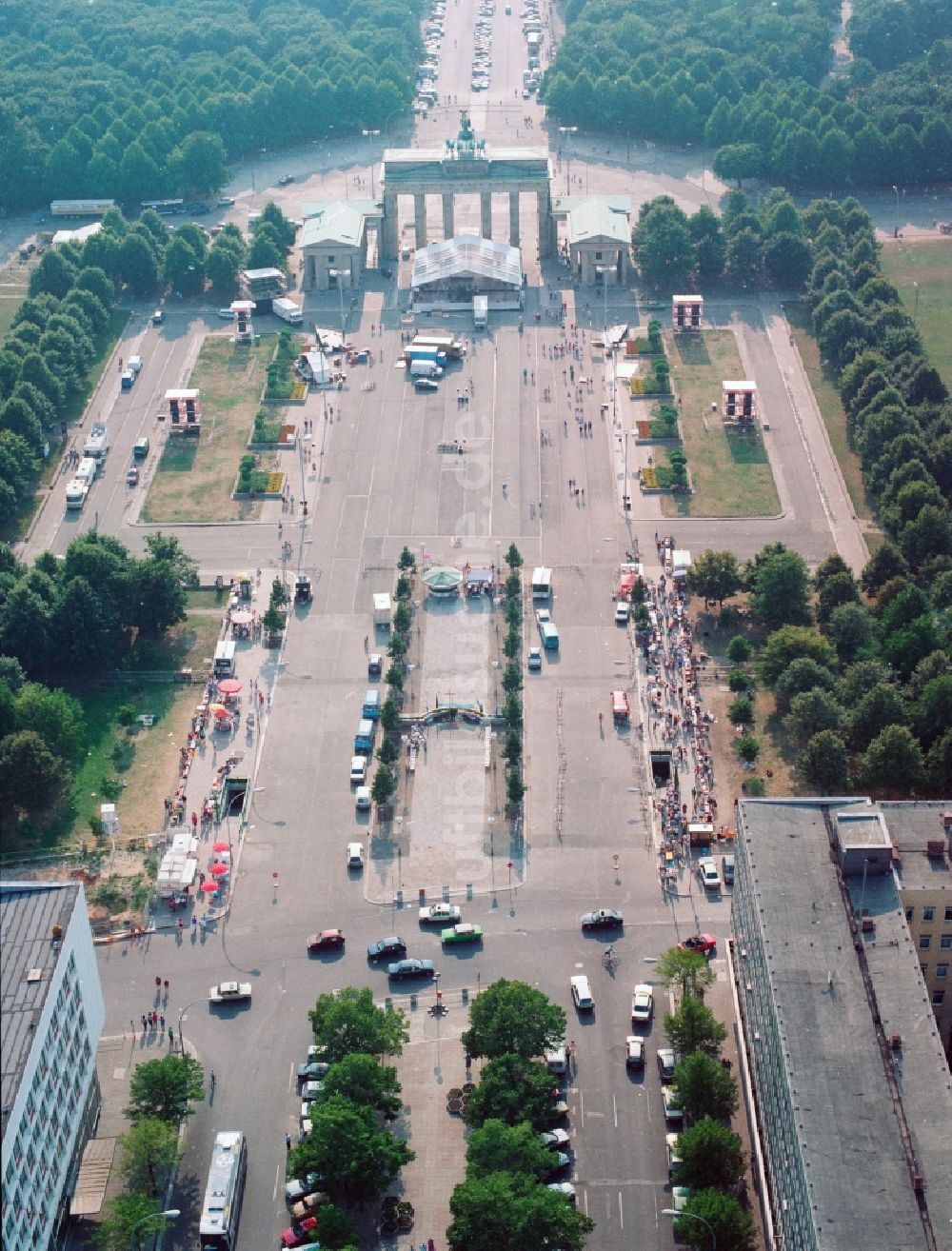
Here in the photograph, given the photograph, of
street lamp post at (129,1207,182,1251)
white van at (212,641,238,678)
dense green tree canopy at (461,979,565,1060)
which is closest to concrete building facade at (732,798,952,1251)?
dense green tree canopy at (461,979,565,1060)

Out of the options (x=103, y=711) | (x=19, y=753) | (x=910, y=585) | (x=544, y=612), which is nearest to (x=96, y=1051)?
(x=19, y=753)

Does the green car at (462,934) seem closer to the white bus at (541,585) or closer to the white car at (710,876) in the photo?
the white car at (710,876)

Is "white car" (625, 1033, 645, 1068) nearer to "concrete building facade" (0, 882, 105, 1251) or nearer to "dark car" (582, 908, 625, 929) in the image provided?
"dark car" (582, 908, 625, 929)

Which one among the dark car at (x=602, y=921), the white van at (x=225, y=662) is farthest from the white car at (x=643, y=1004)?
the white van at (x=225, y=662)

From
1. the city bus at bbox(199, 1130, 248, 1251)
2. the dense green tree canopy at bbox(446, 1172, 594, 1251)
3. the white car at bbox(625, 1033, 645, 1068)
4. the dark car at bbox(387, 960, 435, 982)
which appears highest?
the dark car at bbox(387, 960, 435, 982)

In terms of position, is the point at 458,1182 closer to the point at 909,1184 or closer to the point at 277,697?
the point at 909,1184

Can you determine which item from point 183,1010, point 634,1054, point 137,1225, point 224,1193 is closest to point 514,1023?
point 634,1054

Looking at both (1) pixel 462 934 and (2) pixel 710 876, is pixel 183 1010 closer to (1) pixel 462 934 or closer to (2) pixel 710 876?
(1) pixel 462 934
